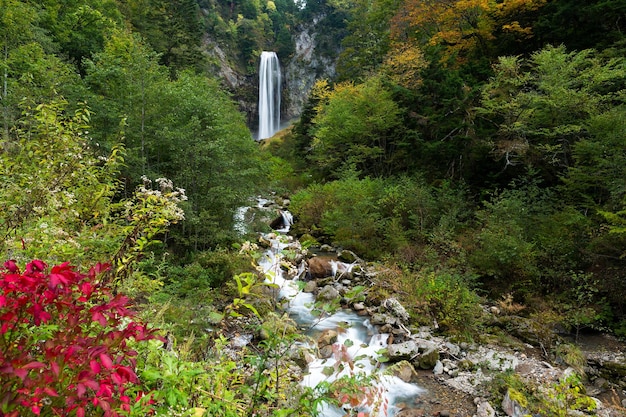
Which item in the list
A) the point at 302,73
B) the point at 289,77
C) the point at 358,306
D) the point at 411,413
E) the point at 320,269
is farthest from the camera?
the point at 289,77

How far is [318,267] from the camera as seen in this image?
11.4 metres

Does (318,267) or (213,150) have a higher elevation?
(213,150)

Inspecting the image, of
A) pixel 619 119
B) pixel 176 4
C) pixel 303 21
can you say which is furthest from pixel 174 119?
pixel 303 21

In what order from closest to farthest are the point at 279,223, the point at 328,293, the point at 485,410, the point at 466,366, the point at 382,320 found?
→ the point at 485,410 < the point at 466,366 < the point at 382,320 < the point at 328,293 < the point at 279,223

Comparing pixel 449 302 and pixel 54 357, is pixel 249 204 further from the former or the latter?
pixel 54 357

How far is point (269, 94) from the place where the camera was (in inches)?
1843

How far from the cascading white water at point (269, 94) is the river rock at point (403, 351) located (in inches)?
1568

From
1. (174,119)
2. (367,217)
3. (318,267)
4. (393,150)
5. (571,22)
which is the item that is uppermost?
(571,22)

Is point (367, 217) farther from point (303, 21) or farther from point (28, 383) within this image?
point (303, 21)

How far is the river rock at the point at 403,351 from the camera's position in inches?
272

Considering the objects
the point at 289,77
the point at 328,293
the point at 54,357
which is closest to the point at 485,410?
the point at 328,293

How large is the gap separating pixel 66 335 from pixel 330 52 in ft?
160

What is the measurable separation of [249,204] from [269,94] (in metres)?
39.3

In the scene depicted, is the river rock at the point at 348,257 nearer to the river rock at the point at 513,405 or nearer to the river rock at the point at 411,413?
the river rock at the point at 411,413
